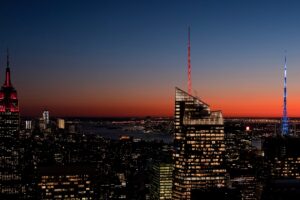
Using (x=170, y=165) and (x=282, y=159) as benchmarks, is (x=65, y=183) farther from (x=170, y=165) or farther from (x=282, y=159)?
(x=282, y=159)

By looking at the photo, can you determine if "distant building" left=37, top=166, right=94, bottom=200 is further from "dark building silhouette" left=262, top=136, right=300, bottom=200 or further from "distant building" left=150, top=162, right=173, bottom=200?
"dark building silhouette" left=262, top=136, right=300, bottom=200

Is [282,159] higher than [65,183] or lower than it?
higher

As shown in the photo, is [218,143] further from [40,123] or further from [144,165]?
[40,123]

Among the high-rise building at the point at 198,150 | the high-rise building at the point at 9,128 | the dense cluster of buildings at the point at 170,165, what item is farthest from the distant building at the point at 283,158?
the high-rise building at the point at 9,128

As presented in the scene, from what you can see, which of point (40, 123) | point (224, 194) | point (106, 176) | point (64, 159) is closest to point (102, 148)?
point (64, 159)

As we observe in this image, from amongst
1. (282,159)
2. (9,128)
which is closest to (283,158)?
(282,159)

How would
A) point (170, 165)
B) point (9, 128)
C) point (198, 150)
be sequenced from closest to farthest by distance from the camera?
point (198, 150)
point (170, 165)
point (9, 128)
